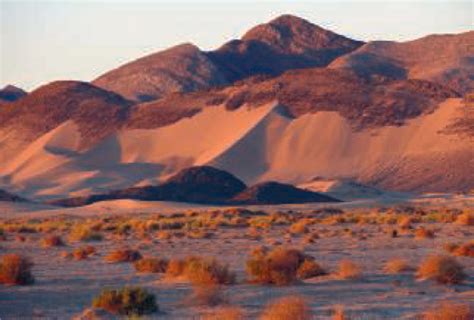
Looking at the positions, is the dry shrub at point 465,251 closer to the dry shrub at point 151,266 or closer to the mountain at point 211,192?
the dry shrub at point 151,266

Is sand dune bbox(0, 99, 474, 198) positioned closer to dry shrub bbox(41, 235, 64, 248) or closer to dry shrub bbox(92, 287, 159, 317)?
dry shrub bbox(41, 235, 64, 248)

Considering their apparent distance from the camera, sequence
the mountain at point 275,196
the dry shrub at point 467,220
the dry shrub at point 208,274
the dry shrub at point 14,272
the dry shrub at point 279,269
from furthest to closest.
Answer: the mountain at point 275,196 < the dry shrub at point 467,220 < the dry shrub at point 14,272 < the dry shrub at point 279,269 < the dry shrub at point 208,274

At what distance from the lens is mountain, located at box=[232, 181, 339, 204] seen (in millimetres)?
106562

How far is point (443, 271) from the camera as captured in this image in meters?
25.8

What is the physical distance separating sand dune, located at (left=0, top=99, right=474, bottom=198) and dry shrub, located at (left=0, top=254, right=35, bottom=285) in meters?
103

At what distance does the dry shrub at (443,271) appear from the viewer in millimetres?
25734

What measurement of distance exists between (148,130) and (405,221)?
4044 inches

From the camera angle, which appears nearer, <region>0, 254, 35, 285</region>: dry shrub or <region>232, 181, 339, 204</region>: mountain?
<region>0, 254, 35, 285</region>: dry shrub

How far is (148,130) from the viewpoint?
525 feet

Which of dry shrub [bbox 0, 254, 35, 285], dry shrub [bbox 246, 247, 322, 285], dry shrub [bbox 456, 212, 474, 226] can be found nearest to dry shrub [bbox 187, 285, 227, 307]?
dry shrub [bbox 246, 247, 322, 285]

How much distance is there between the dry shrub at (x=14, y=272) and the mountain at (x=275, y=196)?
78.8 m

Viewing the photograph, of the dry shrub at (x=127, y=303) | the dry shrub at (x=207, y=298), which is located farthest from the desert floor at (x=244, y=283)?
the dry shrub at (x=127, y=303)

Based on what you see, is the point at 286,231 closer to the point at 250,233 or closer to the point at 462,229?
the point at 250,233

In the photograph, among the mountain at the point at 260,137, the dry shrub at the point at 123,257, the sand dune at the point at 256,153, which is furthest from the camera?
the mountain at the point at 260,137
